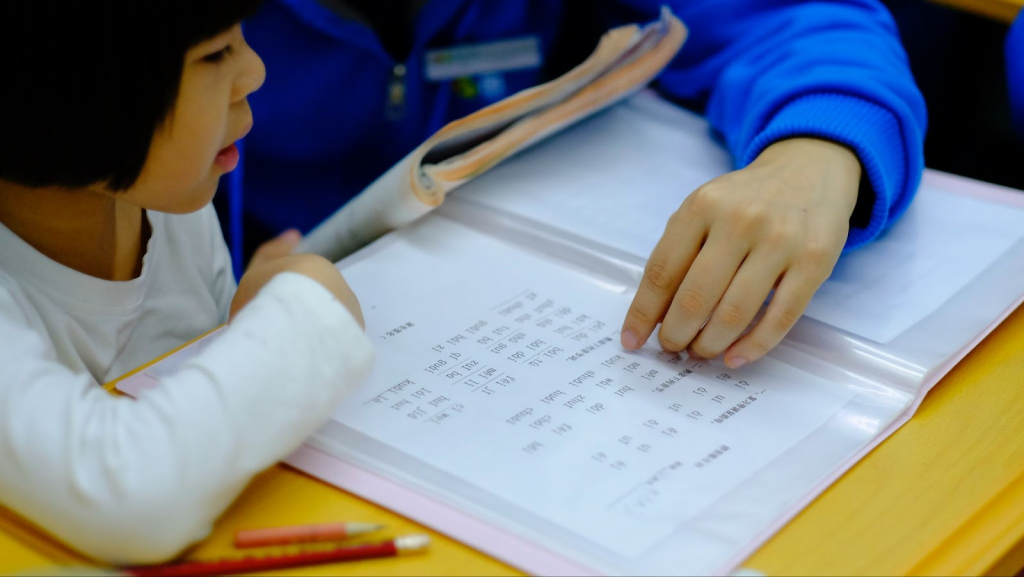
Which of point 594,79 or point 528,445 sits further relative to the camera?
point 594,79

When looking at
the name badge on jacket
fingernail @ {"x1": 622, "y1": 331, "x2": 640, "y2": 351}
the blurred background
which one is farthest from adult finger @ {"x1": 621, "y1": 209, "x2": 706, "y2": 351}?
the blurred background

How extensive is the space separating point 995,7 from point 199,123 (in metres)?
0.84

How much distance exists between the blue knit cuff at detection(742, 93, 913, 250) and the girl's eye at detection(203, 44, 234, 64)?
17.2 inches

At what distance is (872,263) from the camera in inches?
28.2

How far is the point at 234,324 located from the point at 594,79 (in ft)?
1.75

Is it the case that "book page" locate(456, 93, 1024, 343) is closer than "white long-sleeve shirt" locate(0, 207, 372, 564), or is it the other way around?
"white long-sleeve shirt" locate(0, 207, 372, 564)

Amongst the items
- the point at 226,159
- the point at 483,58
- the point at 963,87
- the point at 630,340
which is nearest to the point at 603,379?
the point at 630,340

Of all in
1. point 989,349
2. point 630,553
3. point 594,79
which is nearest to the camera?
point 630,553

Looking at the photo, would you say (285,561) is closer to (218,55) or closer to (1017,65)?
(218,55)

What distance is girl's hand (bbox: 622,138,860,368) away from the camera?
0.60m

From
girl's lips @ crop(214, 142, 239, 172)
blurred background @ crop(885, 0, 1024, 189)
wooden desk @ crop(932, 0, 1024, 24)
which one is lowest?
blurred background @ crop(885, 0, 1024, 189)

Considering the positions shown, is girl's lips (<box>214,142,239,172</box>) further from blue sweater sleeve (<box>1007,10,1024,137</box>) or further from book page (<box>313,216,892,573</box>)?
blue sweater sleeve (<box>1007,10,1024,137</box>)

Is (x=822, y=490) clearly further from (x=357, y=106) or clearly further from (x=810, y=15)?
(x=357, y=106)

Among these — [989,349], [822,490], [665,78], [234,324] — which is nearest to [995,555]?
[822,490]
